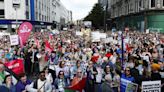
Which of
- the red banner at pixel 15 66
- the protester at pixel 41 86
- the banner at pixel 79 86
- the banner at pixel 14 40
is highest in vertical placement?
the banner at pixel 14 40

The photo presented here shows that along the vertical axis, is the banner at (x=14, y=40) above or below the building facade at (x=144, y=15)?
below

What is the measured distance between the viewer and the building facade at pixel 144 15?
61281 millimetres

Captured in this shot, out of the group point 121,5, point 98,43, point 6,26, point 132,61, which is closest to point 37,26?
point 6,26

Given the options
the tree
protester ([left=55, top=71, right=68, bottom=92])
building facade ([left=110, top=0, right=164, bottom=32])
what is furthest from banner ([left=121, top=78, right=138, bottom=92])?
the tree

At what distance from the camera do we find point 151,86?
9320 mm

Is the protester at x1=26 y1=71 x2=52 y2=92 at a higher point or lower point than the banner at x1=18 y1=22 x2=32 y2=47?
lower

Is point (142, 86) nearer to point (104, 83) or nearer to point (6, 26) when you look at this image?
point (104, 83)

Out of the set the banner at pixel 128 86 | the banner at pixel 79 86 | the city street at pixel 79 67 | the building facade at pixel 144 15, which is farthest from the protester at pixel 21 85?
the building facade at pixel 144 15

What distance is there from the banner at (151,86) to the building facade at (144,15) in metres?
50.4

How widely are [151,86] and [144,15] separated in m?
56.6

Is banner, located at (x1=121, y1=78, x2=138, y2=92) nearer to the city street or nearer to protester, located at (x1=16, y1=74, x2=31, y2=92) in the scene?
the city street

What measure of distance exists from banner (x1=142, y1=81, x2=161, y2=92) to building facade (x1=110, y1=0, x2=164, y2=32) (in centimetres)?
5041

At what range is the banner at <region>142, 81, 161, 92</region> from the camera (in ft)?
30.1

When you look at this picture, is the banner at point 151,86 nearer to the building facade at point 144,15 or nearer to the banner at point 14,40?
the banner at point 14,40
